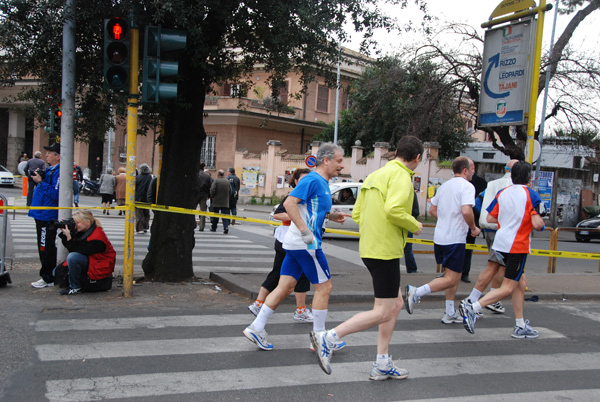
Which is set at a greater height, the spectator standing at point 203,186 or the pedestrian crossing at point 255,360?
the spectator standing at point 203,186

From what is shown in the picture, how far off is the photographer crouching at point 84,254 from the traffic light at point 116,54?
1704 mm

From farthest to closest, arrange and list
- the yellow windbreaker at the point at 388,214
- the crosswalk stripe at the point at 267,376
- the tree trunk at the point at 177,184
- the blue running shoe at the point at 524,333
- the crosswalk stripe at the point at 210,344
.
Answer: the tree trunk at the point at 177,184, the blue running shoe at the point at 524,333, the crosswalk stripe at the point at 210,344, the yellow windbreaker at the point at 388,214, the crosswalk stripe at the point at 267,376

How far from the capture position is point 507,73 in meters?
13.4

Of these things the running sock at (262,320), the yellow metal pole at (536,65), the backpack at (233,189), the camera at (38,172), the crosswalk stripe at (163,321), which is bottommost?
the crosswalk stripe at (163,321)

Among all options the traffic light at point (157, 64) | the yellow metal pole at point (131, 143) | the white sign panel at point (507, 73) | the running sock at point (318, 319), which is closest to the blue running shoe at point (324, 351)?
the running sock at point (318, 319)

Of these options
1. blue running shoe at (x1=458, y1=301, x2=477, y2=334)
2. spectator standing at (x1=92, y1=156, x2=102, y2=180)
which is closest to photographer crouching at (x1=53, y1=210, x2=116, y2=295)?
blue running shoe at (x1=458, y1=301, x2=477, y2=334)

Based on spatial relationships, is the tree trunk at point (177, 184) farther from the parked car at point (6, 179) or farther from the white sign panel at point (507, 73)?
the parked car at point (6, 179)

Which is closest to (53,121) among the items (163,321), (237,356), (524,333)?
(163,321)

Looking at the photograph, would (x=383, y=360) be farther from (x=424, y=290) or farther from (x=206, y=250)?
(x=206, y=250)

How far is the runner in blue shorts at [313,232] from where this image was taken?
486 centimetres

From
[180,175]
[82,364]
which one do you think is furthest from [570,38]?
[82,364]

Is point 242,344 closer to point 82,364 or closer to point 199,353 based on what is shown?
point 199,353

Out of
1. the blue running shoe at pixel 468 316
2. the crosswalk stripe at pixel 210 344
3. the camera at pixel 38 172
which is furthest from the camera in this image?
the camera at pixel 38 172

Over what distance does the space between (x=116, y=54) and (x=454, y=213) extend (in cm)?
433
